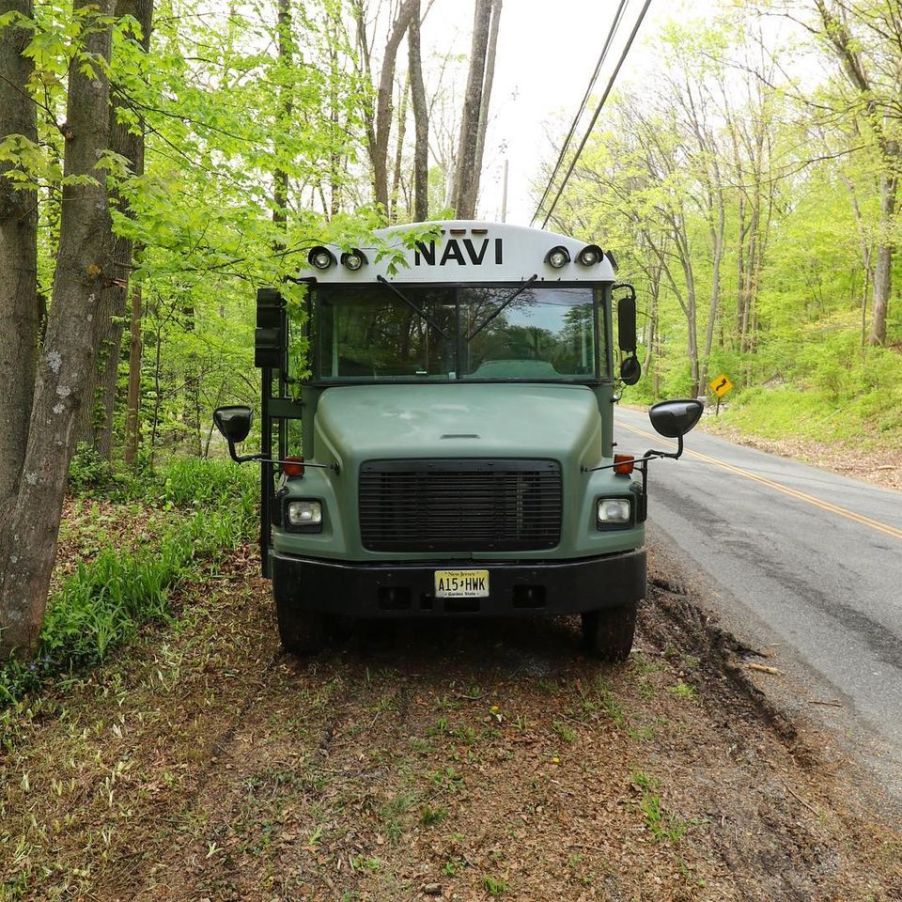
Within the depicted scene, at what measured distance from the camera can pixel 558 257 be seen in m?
4.57

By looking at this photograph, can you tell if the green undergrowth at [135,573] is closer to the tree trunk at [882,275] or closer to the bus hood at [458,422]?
the bus hood at [458,422]

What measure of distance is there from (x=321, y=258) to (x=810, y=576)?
4.84 m

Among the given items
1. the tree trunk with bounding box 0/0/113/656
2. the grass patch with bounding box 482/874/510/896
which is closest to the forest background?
the tree trunk with bounding box 0/0/113/656

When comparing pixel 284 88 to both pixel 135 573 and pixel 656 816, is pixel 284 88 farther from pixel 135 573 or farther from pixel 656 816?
pixel 656 816

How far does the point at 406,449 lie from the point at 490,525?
57 centimetres

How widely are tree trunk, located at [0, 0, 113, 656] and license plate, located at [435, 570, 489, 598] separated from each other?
219 cm

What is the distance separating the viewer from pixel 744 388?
2809cm

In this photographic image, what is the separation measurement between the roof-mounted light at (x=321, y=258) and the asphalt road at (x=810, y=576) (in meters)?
3.59

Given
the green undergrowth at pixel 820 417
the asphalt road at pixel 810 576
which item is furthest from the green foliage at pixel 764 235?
the asphalt road at pixel 810 576

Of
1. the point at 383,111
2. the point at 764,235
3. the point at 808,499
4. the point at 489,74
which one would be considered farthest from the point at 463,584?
the point at 764,235

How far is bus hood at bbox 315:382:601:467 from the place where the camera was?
3623mm

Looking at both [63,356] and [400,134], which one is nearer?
[63,356]

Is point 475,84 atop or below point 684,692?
atop

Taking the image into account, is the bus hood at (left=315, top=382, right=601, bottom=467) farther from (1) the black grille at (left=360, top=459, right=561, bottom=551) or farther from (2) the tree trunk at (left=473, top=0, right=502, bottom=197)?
(2) the tree trunk at (left=473, top=0, right=502, bottom=197)
